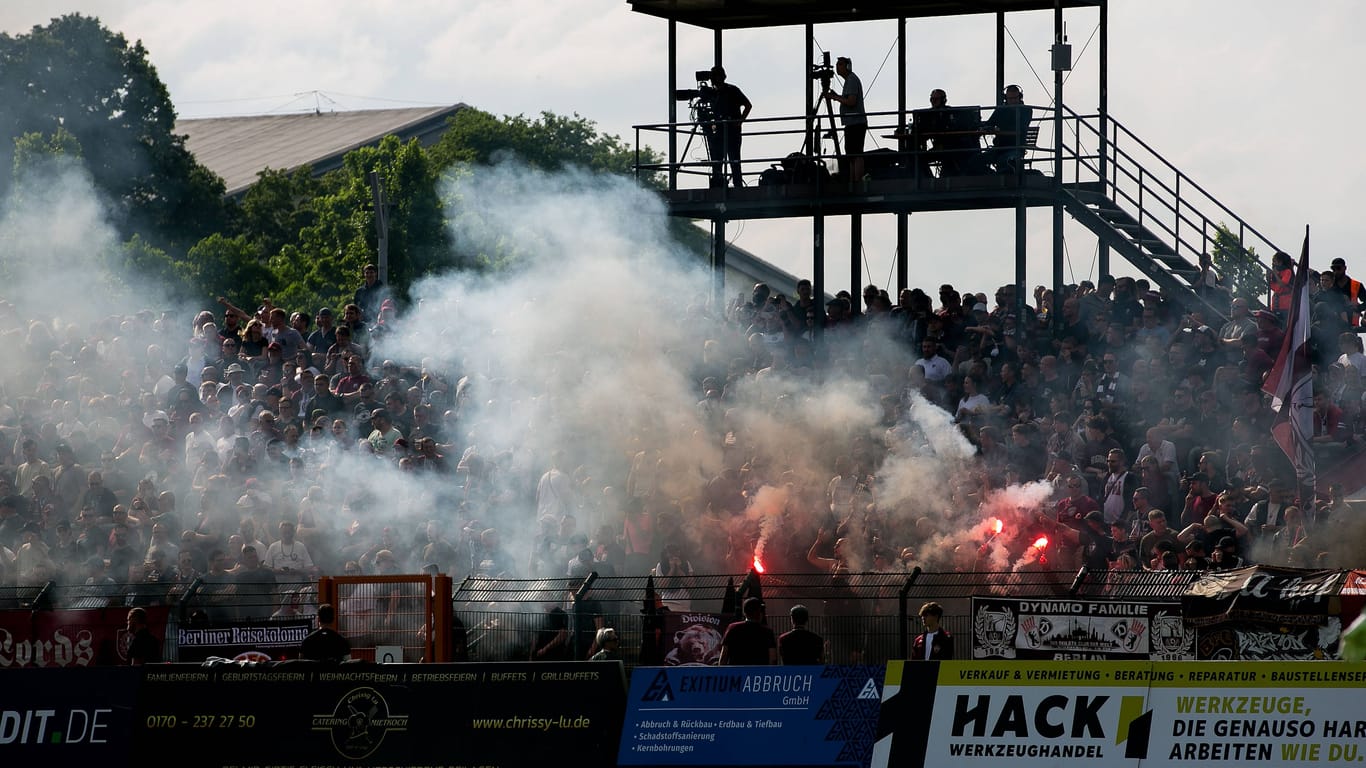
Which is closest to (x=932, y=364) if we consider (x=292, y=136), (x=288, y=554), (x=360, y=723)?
(x=288, y=554)

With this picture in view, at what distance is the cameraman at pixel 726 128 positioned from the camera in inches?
877

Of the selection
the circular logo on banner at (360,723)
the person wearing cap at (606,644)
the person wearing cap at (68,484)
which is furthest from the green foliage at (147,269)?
the circular logo on banner at (360,723)

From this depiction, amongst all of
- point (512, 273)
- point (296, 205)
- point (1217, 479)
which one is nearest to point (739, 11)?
point (512, 273)

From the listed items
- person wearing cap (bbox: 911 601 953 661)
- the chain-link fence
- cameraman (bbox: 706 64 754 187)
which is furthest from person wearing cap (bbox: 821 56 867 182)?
person wearing cap (bbox: 911 601 953 661)

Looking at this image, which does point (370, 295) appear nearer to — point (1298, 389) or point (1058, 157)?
point (1058, 157)

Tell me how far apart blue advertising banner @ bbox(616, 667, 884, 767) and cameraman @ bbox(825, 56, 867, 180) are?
1003 cm

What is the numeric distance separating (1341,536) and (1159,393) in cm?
284

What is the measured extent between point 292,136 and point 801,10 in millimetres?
68721

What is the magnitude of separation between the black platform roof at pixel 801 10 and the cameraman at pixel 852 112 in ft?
4.71

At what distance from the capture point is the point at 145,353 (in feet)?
81.0

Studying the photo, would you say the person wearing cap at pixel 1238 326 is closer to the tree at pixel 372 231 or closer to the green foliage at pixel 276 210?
the tree at pixel 372 231

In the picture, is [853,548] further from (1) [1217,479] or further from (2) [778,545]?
(1) [1217,479]

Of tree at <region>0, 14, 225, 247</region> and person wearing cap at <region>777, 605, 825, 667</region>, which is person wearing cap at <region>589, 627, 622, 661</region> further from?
tree at <region>0, 14, 225, 247</region>

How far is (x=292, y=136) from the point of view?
88.9 m
